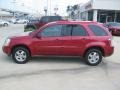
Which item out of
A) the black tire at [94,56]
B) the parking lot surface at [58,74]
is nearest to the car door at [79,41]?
the black tire at [94,56]

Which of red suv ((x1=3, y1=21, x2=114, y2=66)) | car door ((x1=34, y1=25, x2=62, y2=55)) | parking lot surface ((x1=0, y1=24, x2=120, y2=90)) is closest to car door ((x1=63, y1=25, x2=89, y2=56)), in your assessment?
red suv ((x1=3, y1=21, x2=114, y2=66))

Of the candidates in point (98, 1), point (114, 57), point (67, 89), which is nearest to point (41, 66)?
point (67, 89)

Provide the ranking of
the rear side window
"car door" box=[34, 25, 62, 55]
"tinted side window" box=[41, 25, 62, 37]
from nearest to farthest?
"car door" box=[34, 25, 62, 55] < "tinted side window" box=[41, 25, 62, 37] < the rear side window

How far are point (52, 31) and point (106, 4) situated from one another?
4068cm

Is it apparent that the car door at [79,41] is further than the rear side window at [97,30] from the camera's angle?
No

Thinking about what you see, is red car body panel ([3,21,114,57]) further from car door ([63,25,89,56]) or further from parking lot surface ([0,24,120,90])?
parking lot surface ([0,24,120,90])

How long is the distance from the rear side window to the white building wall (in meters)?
39.9

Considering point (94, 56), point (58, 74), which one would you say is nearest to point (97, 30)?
point (94, 56)

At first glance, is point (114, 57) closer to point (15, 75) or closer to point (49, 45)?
point (49, 45)

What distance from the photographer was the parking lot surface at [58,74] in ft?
25.8

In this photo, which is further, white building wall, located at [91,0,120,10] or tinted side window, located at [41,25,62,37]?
white building wall, located at [91,0,120,10]

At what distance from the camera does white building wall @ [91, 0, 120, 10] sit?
5034 cm

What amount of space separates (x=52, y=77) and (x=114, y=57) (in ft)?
17.0

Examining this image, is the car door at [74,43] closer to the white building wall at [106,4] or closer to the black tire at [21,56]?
the black tire at [21,56]
